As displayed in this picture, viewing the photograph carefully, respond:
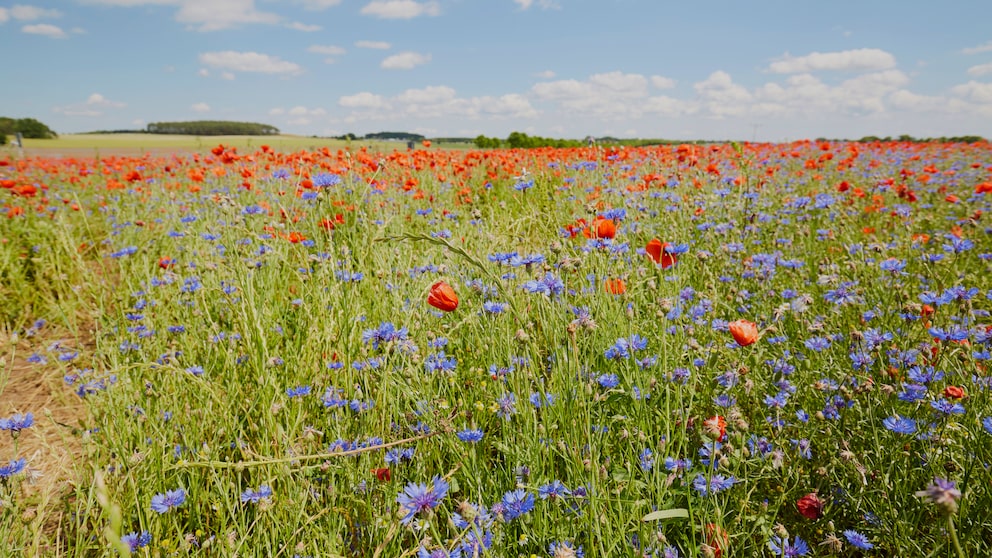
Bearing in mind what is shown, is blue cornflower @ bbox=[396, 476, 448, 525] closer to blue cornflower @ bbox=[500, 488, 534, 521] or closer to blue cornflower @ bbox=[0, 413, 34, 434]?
blue cornflower @ bbox=[500, 488, 534, 521]

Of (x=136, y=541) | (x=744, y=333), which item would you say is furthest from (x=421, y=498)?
(x=136, y=541)

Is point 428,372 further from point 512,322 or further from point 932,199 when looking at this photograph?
point 932,199

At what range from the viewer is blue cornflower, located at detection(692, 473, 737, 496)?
1243 millimetres

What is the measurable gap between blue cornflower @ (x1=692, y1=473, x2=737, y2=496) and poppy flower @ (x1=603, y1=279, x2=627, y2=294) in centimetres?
65

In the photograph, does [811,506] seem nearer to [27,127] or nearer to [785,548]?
[785,548]

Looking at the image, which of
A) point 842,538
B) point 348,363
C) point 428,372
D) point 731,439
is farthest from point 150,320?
point 842,538

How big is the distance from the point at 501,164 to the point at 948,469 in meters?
5.63

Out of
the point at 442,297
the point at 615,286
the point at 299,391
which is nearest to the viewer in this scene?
the point at 442,297

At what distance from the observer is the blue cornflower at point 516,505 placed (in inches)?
48.7

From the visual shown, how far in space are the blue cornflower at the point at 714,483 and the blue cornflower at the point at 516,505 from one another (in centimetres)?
39

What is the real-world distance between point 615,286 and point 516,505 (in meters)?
0.91

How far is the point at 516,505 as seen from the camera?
1258 mm

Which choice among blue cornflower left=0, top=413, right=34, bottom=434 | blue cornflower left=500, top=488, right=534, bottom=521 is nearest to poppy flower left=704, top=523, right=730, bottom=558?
blue cornflower left=500, top=488, right=534, bottom=521

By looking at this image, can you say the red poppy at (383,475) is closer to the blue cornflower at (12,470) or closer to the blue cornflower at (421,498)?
the blue cornflower at (421,498)
